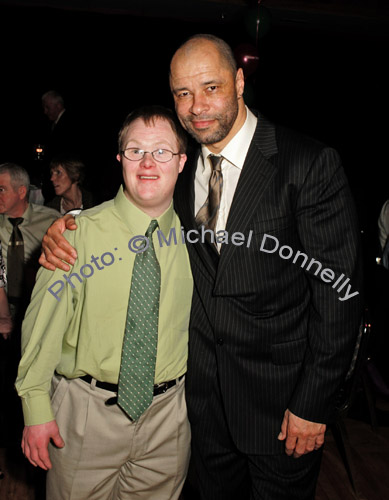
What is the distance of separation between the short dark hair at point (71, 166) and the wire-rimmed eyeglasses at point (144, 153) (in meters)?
2.34

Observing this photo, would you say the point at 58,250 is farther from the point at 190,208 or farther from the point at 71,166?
the point at 71,166

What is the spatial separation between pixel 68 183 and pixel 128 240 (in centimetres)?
239

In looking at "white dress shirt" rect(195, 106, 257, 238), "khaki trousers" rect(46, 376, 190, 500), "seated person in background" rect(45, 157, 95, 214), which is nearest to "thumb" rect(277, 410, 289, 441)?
"khaki trousers" rect(46, 376, 190, 500)

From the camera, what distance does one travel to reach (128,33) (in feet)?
17.7

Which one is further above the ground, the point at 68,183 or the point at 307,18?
the point at 307,18

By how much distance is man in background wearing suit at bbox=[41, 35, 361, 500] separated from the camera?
1378 mm

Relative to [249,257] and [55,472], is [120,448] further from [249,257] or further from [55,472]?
[249,257]

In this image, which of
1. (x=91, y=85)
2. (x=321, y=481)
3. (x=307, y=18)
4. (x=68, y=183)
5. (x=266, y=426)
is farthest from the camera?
(x=91, y=85)

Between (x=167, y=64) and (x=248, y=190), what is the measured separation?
480 centimetres

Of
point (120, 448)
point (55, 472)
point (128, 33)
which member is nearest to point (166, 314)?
point (120, 448)

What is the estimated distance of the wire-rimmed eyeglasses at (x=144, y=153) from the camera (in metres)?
1.38

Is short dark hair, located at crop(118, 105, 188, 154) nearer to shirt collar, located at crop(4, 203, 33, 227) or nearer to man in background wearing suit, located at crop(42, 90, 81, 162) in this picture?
shirt collar, located at crop(4, 203, 33, 227)

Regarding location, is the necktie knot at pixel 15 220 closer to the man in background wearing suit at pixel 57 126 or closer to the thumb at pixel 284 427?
the thumb at pixel 284 427

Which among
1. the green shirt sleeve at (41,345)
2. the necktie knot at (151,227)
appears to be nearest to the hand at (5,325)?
the green shirt sleeve at (41,345)
